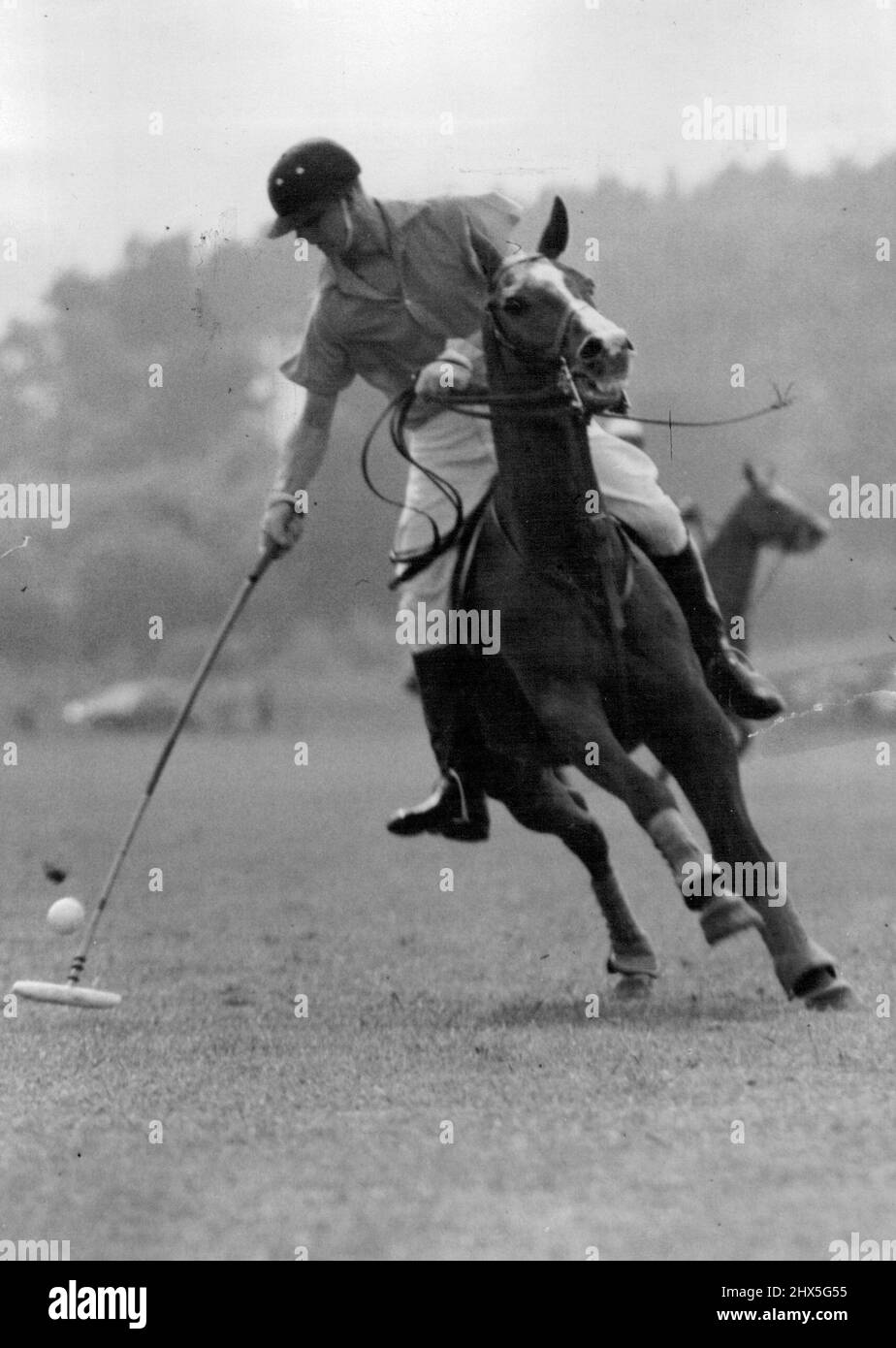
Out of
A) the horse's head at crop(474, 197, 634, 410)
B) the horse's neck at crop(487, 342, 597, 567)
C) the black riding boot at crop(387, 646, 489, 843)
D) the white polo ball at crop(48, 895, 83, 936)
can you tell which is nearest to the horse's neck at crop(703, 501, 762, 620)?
the black riding boot at crop(387, 646, 489, 843)

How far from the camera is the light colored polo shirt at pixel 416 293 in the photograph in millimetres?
7359

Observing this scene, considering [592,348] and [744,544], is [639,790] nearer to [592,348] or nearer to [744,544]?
[592,348]

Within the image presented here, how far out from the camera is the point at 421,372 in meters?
6.89

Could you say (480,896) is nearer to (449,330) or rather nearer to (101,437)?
(101,437)

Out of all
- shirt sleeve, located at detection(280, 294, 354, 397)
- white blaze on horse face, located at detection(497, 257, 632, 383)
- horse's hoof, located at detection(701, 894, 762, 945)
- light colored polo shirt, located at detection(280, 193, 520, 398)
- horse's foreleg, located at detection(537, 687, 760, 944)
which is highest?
light colored polo shirt, located at detection(280, 193, 520, 398)

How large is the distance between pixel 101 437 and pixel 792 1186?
24.8 ft

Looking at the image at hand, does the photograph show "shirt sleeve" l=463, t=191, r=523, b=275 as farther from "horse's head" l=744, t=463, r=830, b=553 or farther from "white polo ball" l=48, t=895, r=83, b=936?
"horse's head" l=744, t=463, r=830, b=553

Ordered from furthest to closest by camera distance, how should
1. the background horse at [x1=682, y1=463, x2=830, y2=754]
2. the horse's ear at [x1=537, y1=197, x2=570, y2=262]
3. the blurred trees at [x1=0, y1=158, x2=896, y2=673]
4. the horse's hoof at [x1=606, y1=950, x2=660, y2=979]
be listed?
the background horse at [x1=682, y1=463, x2=830, y2=754]
the blurred trees at [x1=0, y1=158, x2=896, y2=673]
the horse's hoof at [x1=606, y1=950, x2=660, y2=979]
the horse's ear at [x1=537, y1=197, x2=570, y2=262]

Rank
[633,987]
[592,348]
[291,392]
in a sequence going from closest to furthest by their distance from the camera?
[592,348]
[633,987]
[291,392]

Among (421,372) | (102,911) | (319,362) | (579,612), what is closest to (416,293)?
(319,362)

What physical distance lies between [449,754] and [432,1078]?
6.59 feet

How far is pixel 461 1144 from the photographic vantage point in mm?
5129

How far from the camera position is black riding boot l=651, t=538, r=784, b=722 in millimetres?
7211

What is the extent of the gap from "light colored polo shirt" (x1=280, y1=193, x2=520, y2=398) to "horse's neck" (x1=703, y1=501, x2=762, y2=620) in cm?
446
